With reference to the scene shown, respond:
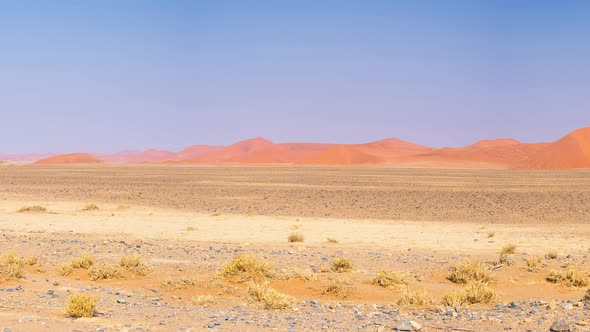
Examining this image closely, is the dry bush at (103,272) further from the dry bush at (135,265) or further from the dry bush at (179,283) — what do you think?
the dry bush at (179,283)

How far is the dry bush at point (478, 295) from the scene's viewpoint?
424 inches

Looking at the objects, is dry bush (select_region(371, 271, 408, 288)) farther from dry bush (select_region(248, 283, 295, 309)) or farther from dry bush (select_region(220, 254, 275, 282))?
dry bush (select_region(248, 283, 295, 309))

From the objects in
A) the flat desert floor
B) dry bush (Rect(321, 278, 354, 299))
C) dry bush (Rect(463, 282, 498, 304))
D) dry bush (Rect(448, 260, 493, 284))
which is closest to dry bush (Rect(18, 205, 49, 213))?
the flat desert floor

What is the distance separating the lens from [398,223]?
26.7m

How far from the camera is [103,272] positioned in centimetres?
1284

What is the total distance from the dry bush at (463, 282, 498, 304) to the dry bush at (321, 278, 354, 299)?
6.61ft

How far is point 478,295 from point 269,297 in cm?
340

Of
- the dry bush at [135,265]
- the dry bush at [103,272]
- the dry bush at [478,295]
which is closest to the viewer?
the dry bush at [478,295]

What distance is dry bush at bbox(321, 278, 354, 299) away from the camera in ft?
38.2

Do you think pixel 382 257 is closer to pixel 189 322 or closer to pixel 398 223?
pixel 189 322

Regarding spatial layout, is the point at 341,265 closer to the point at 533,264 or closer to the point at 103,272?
the point at 533,264

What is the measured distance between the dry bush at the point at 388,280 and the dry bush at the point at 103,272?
501 cm

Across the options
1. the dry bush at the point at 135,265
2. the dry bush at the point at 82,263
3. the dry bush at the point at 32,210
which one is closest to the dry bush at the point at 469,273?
the dry bush at the point at 135,265

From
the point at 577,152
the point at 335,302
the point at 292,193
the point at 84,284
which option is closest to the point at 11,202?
the point at 292,193
